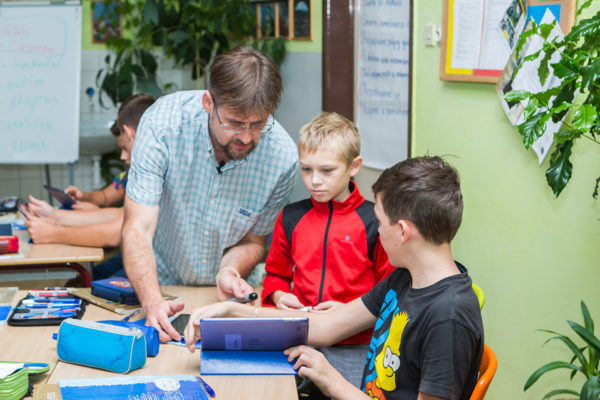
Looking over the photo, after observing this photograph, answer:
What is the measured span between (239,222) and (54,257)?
85 centimetres

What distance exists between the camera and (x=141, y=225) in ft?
6.15

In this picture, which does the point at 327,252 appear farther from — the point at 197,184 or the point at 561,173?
the point at 561,173

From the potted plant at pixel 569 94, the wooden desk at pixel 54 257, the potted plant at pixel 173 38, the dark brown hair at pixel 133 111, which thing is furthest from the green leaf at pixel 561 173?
the potted plant at pixel 173 38

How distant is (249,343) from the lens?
4.81 feet

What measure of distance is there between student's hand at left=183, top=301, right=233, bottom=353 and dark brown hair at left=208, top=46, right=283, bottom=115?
21.4 inches

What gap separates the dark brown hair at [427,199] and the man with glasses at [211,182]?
56 cm

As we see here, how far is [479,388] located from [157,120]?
1171 mm

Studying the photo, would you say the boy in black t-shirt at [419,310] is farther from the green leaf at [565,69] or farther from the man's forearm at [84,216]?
the man's forearm at [84,216]

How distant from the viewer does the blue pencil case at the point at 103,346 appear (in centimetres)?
139

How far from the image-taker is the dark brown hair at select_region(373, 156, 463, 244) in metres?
1.34

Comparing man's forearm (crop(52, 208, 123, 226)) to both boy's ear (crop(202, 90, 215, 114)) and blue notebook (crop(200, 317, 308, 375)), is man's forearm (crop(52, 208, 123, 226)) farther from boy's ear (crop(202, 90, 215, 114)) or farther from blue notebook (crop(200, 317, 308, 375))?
blue notebook (crop(200, 317, 308, 375))

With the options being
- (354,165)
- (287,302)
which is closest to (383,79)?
(354,165)

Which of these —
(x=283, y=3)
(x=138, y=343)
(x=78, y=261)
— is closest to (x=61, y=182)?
(x=283, y=3)

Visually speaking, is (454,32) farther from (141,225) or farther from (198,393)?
(198,393)
